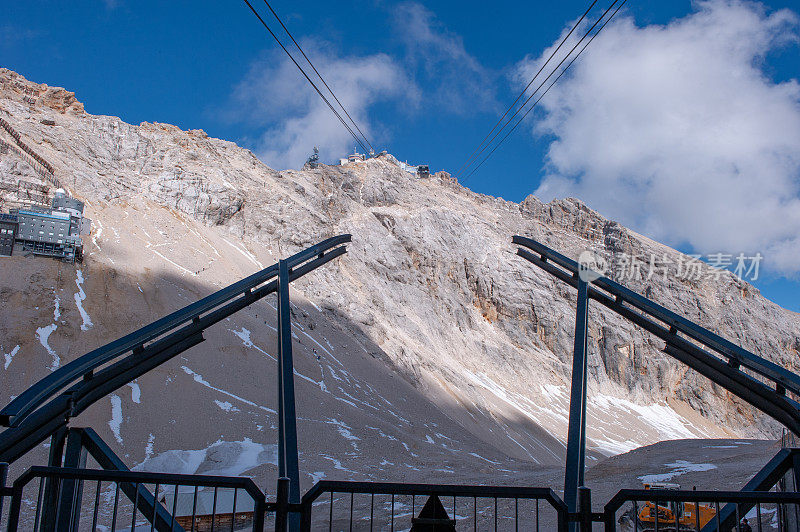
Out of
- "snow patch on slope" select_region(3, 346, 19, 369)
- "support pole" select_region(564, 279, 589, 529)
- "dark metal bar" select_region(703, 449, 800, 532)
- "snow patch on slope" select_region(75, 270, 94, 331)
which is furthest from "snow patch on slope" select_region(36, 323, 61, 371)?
"dark metal bar" select_region(703, 449, 800, 532)

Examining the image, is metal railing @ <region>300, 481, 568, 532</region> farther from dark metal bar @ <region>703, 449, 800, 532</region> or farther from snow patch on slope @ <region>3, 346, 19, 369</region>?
snow patch on slope @ <region>3, 346, 19, 369</region>

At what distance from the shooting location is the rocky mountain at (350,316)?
32.0 metres

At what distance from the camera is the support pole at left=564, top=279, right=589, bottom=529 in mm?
5789

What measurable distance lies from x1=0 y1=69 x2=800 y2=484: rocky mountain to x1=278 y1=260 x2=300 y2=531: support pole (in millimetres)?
21929

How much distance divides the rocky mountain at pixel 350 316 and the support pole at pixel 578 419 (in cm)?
2217

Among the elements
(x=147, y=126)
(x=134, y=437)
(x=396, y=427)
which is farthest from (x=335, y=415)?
(x=147, y=126)

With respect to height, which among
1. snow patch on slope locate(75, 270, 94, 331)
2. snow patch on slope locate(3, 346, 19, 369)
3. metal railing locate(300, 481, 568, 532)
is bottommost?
metal railing locate(300, 481, 568, 532)

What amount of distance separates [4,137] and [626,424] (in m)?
72.4

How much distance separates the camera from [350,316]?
54.2 metres

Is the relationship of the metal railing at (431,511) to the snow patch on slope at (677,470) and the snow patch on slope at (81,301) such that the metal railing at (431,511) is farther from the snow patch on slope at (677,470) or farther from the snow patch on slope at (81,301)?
the snow patch on slope at (81,301)

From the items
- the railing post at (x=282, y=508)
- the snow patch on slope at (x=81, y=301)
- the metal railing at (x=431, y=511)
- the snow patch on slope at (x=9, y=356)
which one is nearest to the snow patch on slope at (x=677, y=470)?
the metal railing at (x=431, y=511)

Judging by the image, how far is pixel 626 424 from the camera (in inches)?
2766

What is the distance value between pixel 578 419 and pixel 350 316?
1913 inches

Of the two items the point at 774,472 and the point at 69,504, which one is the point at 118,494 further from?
the point at 774,472
